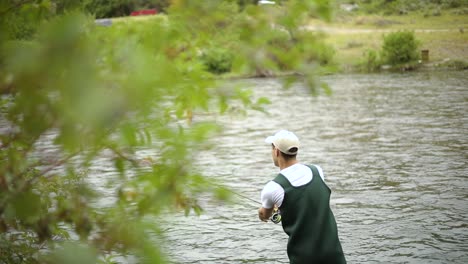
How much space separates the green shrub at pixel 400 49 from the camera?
43.7m

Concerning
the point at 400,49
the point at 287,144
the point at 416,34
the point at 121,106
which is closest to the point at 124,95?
the point at 121,106

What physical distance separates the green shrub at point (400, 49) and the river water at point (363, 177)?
1602 cm

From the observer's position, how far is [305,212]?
4695mm

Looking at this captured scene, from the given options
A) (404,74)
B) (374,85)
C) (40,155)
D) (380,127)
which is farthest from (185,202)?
(404,74)

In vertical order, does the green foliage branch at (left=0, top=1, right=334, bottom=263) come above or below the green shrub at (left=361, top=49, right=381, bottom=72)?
above

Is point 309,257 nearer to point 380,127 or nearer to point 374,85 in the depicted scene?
point 380,127

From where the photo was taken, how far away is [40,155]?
7.80 feet

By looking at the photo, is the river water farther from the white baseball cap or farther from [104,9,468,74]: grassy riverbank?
[104,9,468,74]: grassy riverbank

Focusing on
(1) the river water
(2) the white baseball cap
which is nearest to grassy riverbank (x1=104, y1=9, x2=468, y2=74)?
(1) the river water

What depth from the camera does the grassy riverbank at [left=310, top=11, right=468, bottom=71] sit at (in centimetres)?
4366

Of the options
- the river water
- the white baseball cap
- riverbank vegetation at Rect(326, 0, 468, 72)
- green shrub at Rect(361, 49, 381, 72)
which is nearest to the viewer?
the white baseball cap

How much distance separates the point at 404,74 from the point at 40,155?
3969cm

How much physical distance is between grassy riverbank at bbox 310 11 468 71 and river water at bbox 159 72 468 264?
1527 cm

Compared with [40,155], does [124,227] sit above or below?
below
